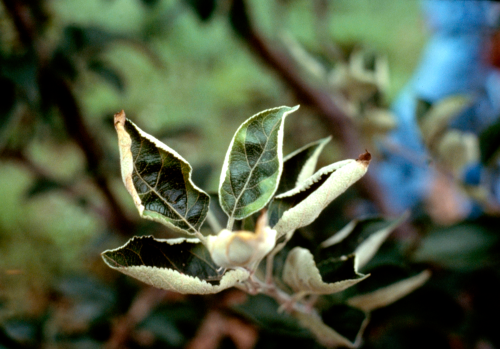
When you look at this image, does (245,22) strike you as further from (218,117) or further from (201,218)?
(218,117)

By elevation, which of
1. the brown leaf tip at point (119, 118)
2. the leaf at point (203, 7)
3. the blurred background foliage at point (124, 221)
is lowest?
the blurred background foliage at point (124, 221)

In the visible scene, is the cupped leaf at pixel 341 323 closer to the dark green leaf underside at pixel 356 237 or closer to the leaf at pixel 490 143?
the dark green leaf underside at pixel 356 237

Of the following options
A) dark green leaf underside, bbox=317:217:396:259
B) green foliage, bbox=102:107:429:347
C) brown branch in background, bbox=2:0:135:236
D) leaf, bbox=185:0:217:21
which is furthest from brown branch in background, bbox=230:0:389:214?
green foliage, bbox=102:107:429:347

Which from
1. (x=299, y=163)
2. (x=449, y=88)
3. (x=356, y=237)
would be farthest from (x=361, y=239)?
(x=449, y=88)

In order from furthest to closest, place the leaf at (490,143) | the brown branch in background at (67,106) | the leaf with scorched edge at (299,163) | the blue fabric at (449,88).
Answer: the blue fabric at (449,88) < the brown branch in background at (67,106) < the leaf at (490,143) < the leaf with scorched edge at (299,163)

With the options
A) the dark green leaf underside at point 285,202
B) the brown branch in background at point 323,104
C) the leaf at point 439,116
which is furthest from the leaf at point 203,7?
the dark green leaf underside at point 285,202

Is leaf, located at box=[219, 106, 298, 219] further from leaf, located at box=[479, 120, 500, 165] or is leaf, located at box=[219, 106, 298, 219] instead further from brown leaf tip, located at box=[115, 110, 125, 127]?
leaf, located at box=[479, 120, 500, 165]

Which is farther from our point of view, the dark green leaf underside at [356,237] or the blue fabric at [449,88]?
the blue fabric at [449,88]

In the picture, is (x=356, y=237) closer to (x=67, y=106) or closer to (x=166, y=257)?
(x=166, y=257)
